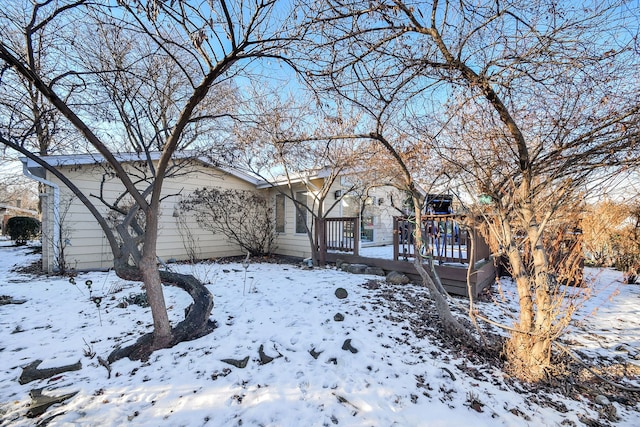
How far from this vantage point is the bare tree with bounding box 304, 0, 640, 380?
2293 millimetres

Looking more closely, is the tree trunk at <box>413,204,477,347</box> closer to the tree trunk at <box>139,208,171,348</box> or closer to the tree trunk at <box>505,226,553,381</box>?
the tree trunk at <box>505,226,553,381</box>

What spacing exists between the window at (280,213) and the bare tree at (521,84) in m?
6.63

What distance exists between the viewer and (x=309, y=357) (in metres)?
2.78

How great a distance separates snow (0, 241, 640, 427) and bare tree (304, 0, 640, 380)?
704 millimetres

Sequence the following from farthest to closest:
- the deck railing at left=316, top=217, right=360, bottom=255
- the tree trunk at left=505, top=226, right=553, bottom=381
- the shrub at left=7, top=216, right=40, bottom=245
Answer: the shrub at left=7, top=216, right=40, bottom=245, the deck railing at left=316, top=217, right=360, bottom=255, the tree trunk at left=505, top=226, right=553, bottom=381

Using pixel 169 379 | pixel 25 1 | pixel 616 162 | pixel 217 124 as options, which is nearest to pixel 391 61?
pixel 616 162

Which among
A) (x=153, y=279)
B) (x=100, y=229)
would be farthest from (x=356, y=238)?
(x=100, y=229)

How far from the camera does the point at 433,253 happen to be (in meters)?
6.03

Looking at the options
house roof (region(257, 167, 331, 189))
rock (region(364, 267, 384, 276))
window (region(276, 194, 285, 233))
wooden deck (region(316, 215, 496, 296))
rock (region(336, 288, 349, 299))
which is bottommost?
rock (region(336, 288, 349, 299))

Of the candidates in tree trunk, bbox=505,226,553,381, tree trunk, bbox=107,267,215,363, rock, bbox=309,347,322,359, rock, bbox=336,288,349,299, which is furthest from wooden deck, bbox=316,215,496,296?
tree trunk, bbox=107,267,215,363

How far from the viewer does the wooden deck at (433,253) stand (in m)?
4.95

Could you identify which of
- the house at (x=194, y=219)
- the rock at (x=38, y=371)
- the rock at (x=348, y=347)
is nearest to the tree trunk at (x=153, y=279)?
the rock at (x=38, y=371)

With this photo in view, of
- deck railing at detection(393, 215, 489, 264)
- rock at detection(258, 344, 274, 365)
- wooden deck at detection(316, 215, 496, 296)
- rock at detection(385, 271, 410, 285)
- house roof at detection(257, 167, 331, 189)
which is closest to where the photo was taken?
rock at detection(258, 344, 274, 365)

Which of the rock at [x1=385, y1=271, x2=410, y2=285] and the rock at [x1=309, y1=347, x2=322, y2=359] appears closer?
the rock at [x1=309, y1=347, x2=322, y2=359]
